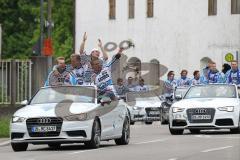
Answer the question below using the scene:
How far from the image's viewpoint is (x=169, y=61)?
3022 inches

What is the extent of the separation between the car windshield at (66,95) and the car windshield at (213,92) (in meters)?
7.51

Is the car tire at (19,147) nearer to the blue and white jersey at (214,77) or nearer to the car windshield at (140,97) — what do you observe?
the blue and white jersey at (214,77)

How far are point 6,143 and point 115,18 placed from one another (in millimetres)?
52140

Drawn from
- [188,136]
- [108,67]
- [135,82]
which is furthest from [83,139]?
[135,82]

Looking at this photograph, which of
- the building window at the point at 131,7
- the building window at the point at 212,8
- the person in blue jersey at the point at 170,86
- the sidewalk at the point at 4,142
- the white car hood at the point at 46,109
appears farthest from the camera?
the building window at the point at 131,7

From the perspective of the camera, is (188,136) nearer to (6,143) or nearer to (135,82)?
(6,143)

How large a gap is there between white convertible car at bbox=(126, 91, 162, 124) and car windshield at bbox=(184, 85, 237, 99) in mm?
11465

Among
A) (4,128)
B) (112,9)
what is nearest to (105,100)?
(4,128)

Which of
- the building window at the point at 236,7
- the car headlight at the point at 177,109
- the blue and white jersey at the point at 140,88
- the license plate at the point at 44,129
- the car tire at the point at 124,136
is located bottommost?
the car tire at the point at 124,136

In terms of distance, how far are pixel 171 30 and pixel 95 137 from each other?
52.9 meters

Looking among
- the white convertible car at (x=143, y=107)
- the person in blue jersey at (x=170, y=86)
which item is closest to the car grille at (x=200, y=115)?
the person in blue jersey at (x=170, y=86)

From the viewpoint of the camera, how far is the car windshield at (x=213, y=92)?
31.9m

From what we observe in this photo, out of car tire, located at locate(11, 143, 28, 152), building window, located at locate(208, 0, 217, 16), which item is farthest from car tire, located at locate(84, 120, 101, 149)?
building window, located at locate(208, 0, 217, 16)

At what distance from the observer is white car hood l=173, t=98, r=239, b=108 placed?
102 ft
